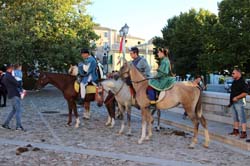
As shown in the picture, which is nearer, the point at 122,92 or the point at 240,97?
the point at 240,97

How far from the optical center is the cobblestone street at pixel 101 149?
828 centimetres

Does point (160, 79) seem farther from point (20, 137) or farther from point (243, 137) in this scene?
point (20, 137)

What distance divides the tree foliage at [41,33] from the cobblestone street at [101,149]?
16.8 meters

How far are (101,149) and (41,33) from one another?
22.1m

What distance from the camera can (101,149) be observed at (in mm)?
9492

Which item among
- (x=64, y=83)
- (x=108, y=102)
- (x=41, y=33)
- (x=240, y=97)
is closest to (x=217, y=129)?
(x=240, y=97)

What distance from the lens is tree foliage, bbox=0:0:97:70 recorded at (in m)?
28.9

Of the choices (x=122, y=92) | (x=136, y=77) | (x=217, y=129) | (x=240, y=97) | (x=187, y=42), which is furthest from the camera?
(x=187, y=42)

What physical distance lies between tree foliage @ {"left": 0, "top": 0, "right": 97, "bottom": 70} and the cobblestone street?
55.2ft

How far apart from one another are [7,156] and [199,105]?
501cm

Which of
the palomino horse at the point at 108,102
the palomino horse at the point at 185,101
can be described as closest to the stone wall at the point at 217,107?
the palomino horse at the point at 185,101

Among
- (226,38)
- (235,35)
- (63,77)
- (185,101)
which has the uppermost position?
(235,35)

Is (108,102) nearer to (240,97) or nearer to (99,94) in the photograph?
(99,94)

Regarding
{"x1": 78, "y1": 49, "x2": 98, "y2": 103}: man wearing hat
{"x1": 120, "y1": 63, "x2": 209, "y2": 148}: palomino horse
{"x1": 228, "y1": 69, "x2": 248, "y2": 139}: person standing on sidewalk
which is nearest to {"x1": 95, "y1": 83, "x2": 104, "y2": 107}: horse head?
{"x1": 78, "y1": 49, "x2": 98, "y2": 103}: man wearing hat
